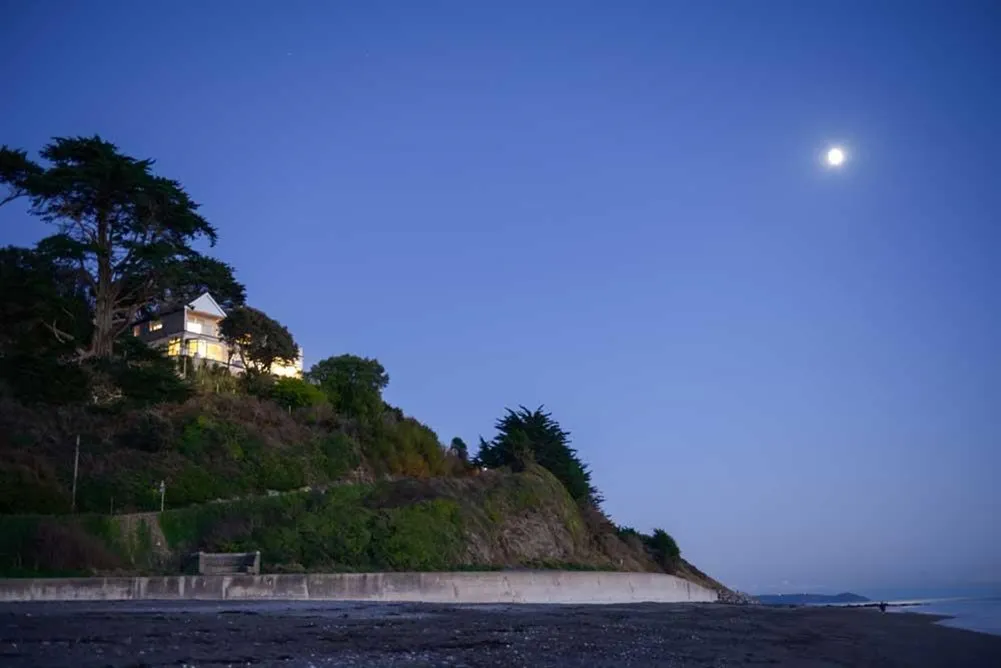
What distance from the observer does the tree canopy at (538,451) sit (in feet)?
128

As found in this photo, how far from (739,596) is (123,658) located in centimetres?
3554

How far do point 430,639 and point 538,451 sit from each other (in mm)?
29466

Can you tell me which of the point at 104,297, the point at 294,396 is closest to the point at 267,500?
the point at 294,396

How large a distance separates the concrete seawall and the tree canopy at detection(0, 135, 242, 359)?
1787cm

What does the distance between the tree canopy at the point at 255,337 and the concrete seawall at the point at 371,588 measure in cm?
2547

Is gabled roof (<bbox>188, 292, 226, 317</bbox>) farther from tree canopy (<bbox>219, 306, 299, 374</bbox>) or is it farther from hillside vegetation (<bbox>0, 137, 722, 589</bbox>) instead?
hillside vegetation (<bbox>0, 137, 722, 589</bbox>)

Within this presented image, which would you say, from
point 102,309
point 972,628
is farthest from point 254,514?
point 972,628

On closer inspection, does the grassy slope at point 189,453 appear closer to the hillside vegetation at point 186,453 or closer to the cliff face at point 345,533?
the hillside vegetation at point 186,453

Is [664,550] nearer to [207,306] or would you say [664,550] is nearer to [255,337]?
[255,337]

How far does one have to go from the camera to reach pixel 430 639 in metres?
10.9

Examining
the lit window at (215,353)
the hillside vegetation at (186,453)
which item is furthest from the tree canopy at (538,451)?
the lit window at (215,353)

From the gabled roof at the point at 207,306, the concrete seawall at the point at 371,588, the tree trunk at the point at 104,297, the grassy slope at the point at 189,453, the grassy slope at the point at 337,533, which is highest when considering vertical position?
the gabled roof at the point at 207,306

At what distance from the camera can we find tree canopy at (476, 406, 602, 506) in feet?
128

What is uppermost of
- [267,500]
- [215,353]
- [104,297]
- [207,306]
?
[207,306]
